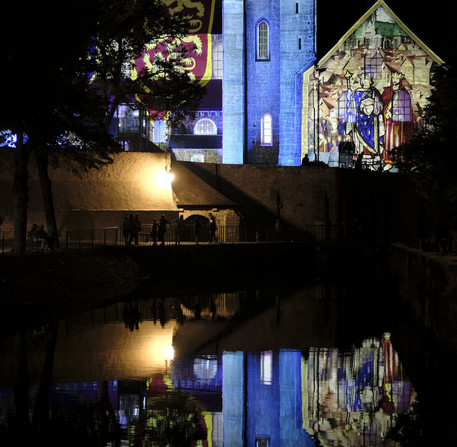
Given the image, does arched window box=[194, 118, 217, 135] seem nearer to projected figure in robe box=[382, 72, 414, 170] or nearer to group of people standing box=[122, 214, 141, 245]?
projected figure in robe box=[382, 72, 414, 170]

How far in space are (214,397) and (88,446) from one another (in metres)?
3.53

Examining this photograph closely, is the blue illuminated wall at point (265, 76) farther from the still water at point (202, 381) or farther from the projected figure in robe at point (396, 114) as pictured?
the still water at point (202, 381)

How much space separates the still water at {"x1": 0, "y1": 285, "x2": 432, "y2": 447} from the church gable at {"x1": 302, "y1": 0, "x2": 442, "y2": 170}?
32.3 metres

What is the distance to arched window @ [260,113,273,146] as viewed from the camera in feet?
197

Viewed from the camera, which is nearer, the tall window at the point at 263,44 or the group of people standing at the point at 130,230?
the group of people standing at the point at 130,230

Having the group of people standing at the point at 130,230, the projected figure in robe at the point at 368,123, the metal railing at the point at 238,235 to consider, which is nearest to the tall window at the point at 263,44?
the projected figure in robe at the point at 368,123

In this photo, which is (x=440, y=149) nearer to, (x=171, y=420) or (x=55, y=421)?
(x=171, y=420)

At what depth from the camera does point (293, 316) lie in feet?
85.5

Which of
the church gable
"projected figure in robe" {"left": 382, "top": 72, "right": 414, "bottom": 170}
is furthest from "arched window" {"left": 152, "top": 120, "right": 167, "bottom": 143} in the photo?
"projected figure in robe" {"left": 382, "top": 72, "right": 414, "bottom": 170}

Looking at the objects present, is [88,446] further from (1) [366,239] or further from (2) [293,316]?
(1) [366,239]

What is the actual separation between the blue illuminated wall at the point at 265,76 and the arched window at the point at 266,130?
0.19 meters

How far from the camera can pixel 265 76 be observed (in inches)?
2355

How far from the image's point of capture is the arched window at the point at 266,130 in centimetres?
6012

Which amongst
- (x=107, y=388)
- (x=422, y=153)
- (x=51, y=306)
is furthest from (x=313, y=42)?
(x=107, y=388)
